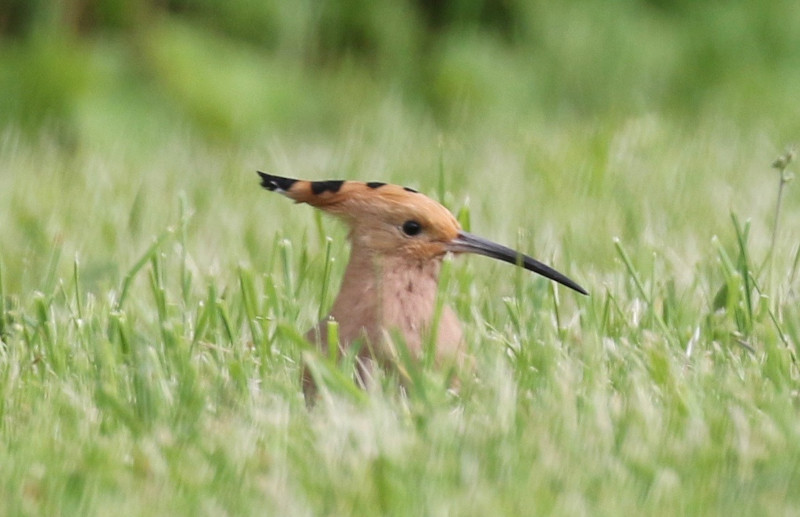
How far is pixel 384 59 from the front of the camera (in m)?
6.75

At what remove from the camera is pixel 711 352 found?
2.86 metres

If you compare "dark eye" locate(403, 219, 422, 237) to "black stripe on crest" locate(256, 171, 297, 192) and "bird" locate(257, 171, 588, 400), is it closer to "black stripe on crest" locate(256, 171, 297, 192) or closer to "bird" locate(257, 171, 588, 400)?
"bird" locate(257, 171, 588, 400)

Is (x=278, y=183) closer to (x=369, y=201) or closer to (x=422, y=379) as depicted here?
(x=369, y=201)

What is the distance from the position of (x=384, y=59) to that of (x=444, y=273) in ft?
13.3

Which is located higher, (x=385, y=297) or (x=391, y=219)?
(x=391, y=219)

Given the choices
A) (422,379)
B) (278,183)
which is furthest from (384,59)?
(422,379)

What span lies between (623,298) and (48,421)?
1.34m

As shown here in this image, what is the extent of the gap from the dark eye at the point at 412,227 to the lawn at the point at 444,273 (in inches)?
3.9

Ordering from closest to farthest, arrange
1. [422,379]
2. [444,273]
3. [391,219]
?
[422,379], [444,273], [391,219]

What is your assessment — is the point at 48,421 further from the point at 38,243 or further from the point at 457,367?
the point at 38,243

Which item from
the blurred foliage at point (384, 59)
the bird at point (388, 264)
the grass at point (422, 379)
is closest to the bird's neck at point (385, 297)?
the bird at point (388, 264)

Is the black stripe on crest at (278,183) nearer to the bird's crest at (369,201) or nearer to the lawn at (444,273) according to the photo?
the bird's crest at (369,201)

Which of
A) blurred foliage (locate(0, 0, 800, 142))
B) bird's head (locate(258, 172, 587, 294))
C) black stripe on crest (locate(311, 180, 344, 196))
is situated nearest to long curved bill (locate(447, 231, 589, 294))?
bird's head (locate(258, 172, 587, 294))

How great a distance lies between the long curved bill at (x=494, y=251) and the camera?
2.93 metres
